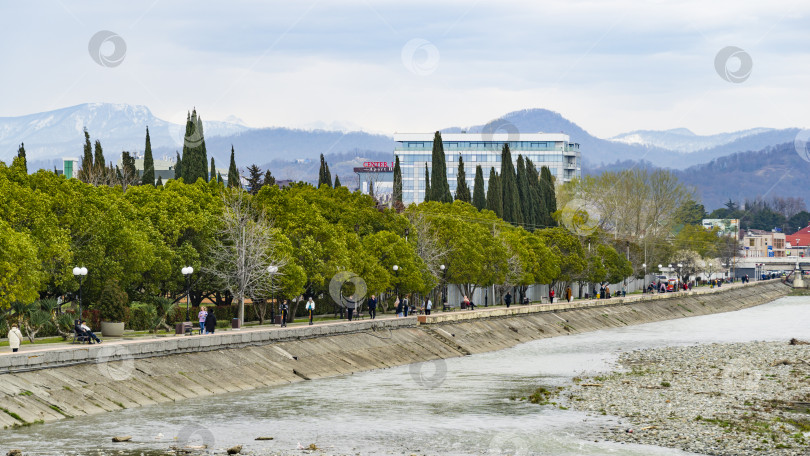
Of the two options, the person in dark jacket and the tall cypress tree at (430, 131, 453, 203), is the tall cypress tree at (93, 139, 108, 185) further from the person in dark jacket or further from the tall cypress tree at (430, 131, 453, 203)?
the person in dark jacket

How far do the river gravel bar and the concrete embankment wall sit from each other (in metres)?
12.5

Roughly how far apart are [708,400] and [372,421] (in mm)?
14583

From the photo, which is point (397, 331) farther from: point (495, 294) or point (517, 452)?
point (495, 294)

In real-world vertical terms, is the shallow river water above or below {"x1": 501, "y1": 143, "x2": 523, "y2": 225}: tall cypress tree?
below

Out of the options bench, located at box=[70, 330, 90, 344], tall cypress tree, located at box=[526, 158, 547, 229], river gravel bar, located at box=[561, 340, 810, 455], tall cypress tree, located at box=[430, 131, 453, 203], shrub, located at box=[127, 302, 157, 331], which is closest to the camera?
river gravel bar, located at box=[561, 340, 810, 455]

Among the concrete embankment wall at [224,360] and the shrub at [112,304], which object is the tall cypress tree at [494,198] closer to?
the concrete embankment wall at [224,360]

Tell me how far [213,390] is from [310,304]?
19748mm

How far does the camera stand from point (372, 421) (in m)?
37.7

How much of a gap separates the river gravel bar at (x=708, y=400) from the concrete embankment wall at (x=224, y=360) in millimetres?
12471

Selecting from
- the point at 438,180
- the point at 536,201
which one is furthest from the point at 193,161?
the point at 536,201

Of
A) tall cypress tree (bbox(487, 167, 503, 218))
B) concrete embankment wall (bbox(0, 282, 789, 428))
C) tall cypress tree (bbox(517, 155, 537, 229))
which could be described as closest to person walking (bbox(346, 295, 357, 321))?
concrete embankment wall (bbox(0, 282, 789, 428))

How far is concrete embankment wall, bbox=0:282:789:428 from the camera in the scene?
37.2 meters

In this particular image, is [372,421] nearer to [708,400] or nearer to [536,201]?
[708,400]

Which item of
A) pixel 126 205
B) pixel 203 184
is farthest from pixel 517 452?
pixel 203 184
